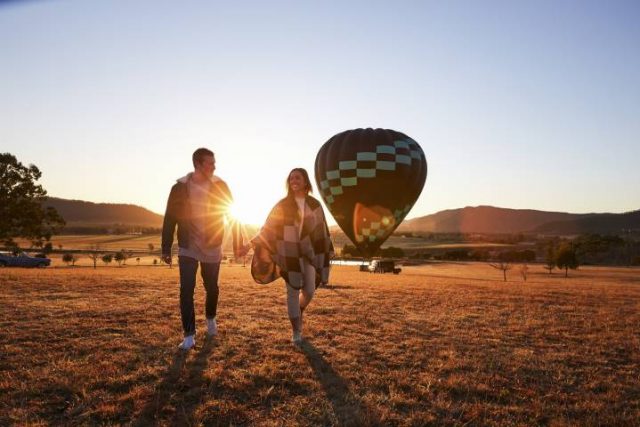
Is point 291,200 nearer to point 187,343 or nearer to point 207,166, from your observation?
point 207,166

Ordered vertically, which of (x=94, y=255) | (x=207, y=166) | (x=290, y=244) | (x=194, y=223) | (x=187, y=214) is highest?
(x=207, y=166)

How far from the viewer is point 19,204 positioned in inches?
1171

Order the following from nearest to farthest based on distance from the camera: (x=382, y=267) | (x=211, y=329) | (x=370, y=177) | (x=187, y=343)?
(x=187, y=343)
(x=211, y=329)
(x=370, y=177)
(x=382, y=267)

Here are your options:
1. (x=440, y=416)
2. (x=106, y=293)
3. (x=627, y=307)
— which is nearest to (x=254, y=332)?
(x=440, y=416)

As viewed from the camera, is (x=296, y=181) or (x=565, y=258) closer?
(x=296, y=181)

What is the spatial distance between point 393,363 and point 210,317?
116 inches

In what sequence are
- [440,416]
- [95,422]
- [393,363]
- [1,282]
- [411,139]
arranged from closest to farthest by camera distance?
[95,422] < [440,416] < [393,363] < [1,282] < [411,139]

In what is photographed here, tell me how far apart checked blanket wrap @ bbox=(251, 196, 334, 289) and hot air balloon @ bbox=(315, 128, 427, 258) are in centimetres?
1527

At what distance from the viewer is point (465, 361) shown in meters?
5.73

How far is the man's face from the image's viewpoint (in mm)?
6418

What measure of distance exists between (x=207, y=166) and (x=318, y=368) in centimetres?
326

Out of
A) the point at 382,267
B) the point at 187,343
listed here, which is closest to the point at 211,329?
the point at 187,343

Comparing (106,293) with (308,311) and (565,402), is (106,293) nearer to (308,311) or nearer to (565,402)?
(308,311)

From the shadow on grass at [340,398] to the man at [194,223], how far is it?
6.50 feet
